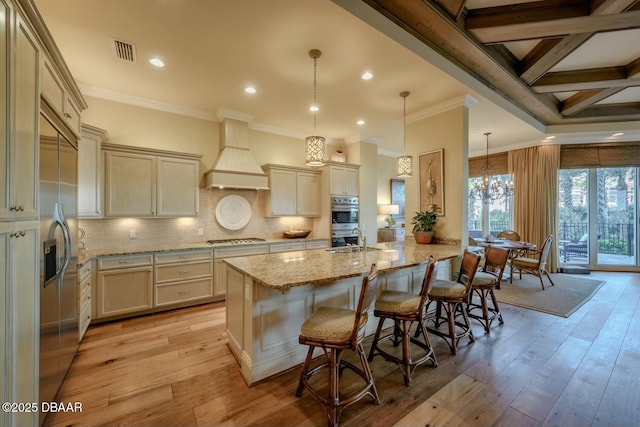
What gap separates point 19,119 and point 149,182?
2518mm

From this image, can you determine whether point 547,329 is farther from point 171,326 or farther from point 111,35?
point 111,35

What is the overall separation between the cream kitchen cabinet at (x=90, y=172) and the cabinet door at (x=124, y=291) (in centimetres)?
81

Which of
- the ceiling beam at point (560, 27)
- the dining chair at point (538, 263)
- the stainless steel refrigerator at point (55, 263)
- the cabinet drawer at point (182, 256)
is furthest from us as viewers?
the dining chair at point (538, 263)

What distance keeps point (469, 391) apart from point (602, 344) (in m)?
1.94

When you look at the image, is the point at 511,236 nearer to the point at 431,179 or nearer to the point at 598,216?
the point at 598,216

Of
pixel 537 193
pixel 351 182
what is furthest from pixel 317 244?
pixel 537 193

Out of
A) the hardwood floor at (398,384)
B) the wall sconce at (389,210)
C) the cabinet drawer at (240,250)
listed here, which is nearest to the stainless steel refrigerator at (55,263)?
the hardwood floor at (398,384)

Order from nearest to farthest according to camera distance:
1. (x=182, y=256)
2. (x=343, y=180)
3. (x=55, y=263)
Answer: (x=55, y=263) → (x=182, y=256) → (x=343, y=180)

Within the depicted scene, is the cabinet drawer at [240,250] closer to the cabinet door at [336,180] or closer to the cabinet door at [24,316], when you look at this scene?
the cabinet door at [336,180]

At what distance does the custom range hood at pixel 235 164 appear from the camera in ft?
13.6

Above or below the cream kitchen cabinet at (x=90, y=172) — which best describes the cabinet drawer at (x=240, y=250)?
below

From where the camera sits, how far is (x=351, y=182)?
545 cm

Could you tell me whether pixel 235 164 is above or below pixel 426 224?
above

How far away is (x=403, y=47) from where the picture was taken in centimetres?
258
